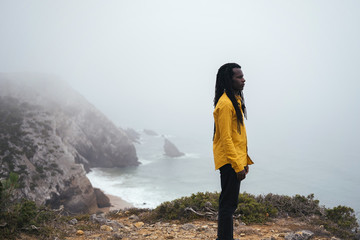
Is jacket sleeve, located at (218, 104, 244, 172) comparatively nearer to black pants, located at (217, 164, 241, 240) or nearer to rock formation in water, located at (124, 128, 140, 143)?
black pants, located at (217, 164, 241, 240)

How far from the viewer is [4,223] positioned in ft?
13.4

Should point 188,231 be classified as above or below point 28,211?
below

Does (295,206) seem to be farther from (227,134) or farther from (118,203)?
(118,203)

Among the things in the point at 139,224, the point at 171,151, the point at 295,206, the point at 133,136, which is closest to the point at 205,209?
the point at 139,224

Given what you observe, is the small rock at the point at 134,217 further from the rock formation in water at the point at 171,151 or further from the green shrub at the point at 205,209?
the rock formation in water at the point at 171,151

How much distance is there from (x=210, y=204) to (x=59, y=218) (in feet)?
11.5

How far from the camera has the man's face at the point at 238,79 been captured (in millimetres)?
3578

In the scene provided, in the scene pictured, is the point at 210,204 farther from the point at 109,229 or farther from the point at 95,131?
the point at 95,131

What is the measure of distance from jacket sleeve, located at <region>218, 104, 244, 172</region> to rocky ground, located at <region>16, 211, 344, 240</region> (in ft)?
7.57

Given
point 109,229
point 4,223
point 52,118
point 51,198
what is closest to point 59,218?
point 109,229

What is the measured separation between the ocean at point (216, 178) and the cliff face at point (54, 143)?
18.2ft

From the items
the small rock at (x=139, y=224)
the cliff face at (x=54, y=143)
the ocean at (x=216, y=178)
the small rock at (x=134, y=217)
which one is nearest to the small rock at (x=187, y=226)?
the small rock at (x=139, y=224)

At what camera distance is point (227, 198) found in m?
3.46

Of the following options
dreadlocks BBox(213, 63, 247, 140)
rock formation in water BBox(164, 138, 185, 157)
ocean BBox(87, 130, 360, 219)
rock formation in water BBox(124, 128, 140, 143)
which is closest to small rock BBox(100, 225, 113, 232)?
dreadlocks BBox(213, 63, 247, 140)
